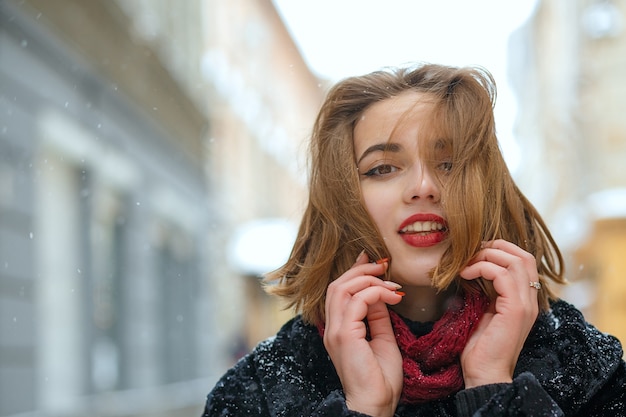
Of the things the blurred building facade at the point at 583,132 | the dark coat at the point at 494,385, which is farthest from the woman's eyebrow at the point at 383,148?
the blurred building facade at the point at 583,132

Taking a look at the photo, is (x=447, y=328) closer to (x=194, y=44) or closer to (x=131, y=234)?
(x=131, y=234)

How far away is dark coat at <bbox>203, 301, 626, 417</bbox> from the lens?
61.9 inches

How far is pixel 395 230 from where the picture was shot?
172 centimetres

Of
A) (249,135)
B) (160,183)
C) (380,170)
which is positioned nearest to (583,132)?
(160,183)

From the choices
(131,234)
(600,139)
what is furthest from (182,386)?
(600,139)

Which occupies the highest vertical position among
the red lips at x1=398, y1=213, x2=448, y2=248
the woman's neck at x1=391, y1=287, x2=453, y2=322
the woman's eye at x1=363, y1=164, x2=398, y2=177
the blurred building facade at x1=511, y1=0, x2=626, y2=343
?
the blurred building facade at x1=511, y1=0, x2=626, y2=343

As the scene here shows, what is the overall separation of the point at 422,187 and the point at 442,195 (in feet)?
0.13

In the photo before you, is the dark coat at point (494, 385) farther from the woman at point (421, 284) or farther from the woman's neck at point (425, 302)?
the woman's neck at point (425, 302)

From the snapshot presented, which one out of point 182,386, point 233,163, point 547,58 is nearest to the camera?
point 182,386

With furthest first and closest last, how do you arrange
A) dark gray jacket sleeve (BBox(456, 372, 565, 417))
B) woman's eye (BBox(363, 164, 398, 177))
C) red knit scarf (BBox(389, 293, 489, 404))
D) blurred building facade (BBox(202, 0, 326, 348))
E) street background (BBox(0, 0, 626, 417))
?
blurred building facade (BBox(202, 0, 326, 348)), street background (BBox(0, 0, 626, 417)), woman's eye (BBox(363, 164, 398, 177)), red knit scarf (BBox(389, 293, 489, 404)), dark gray jacket sleeve (BBox(456, 372, 565, 417))

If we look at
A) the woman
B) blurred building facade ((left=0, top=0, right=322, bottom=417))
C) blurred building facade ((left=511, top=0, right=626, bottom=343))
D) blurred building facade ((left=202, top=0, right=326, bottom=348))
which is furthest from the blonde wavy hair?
blurred building facade ((left=202, top=0, right=326, bottom=348))

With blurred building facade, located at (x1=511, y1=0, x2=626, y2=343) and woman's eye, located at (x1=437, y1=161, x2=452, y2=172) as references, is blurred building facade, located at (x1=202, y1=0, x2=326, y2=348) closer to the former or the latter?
blurred building facade, located at (x1=511, y1=0, x2=626, y2=343)

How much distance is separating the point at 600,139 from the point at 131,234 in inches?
279

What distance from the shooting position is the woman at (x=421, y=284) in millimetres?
1630
